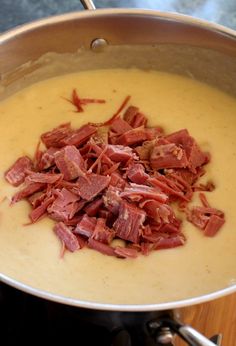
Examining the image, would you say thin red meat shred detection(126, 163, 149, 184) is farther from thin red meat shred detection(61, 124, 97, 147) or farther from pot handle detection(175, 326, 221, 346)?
pot handle detection(175, 326, 221, 346)

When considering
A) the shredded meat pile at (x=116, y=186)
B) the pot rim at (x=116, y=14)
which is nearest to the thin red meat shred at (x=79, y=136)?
the shredded meat pile at (x=116, y=186)

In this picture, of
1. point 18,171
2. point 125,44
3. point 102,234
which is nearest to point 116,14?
point 125,44

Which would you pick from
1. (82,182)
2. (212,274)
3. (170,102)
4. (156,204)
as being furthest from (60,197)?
(170,102)

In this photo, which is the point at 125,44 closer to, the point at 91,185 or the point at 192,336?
the point at 91,185

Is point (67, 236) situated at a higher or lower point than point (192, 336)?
higher

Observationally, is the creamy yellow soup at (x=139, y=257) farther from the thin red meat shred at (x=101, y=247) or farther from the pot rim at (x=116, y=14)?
the pot rim at (x=116, y=14)

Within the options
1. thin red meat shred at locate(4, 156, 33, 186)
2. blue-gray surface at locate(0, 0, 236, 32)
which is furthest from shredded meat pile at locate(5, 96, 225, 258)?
blue-gray surface at locate(0, 0, 236, 32)
